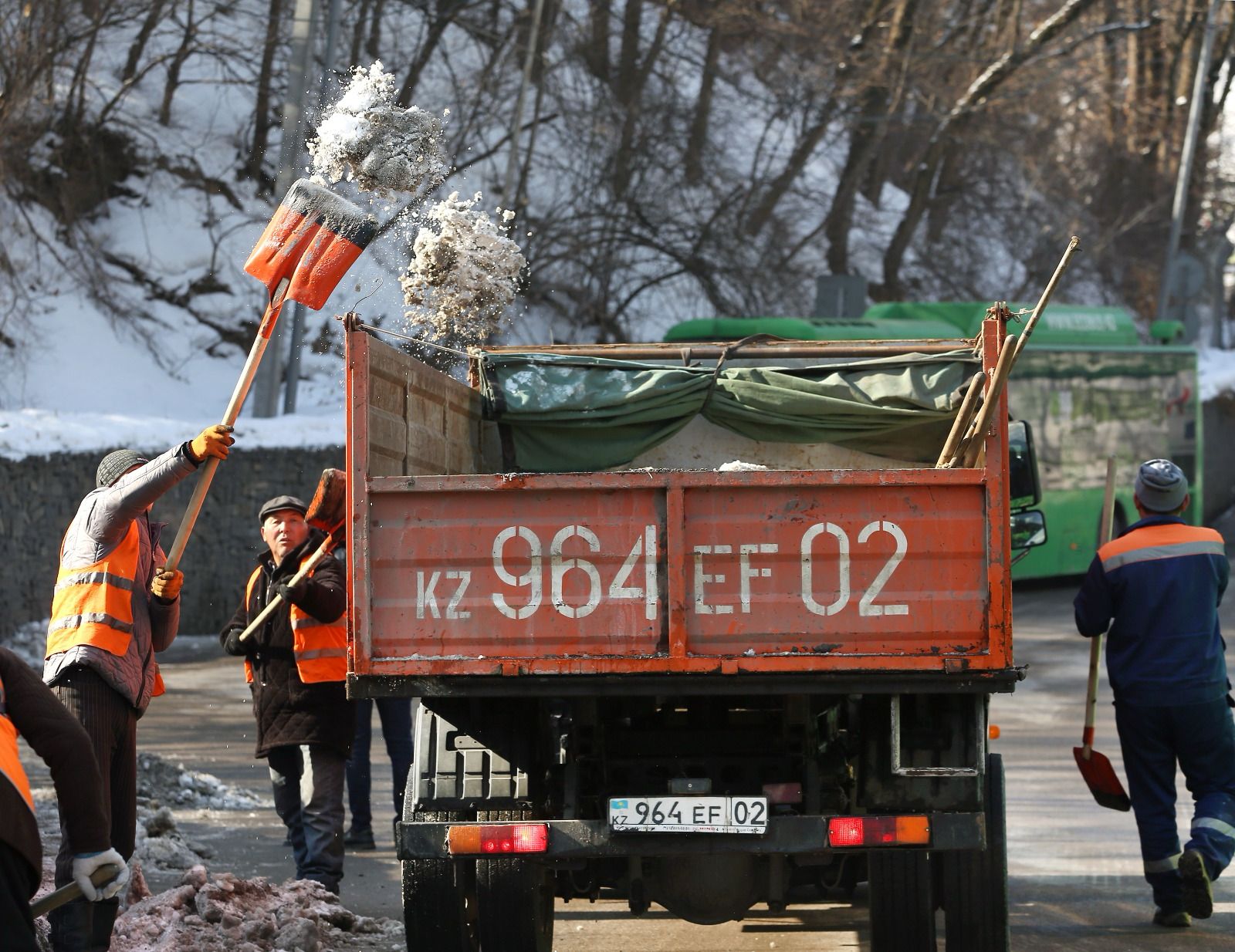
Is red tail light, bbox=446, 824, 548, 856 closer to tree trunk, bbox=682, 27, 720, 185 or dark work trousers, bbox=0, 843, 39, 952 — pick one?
dark work trousers, bbox=0, 843, 39, 952

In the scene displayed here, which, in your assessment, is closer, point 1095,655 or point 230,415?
point 230,415

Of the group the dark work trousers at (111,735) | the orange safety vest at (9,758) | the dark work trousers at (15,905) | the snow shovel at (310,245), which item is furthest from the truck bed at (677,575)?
the dark work trousers at (15,905)

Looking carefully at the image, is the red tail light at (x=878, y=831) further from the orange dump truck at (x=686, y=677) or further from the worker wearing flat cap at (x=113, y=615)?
the worker wearing flat cap at (x=113, y=615)

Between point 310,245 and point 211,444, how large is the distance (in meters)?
1.02

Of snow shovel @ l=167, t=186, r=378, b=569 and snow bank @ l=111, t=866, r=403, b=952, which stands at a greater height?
snow shovel @ l=167, t=186, r=378, b=569

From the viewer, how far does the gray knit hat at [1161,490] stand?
7.34 metres

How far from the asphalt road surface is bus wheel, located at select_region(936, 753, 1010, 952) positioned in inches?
34.4

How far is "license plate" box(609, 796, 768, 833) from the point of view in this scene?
5535mm

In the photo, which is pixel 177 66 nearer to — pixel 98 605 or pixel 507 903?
pixel 98 605

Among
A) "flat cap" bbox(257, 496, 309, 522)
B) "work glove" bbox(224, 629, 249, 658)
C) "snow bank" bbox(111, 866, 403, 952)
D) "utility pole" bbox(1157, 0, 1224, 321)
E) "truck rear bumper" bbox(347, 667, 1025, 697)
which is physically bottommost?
"snow bank" bbox(111, 866, 403, 952)

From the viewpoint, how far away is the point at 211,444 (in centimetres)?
601

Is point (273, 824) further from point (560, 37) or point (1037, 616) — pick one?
point (560, 37)

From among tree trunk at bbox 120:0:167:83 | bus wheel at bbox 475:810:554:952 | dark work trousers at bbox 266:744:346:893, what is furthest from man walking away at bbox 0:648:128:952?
tree trunk at bbox 120:0:167:83

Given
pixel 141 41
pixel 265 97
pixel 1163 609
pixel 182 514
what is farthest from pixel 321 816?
pixel 265 97
